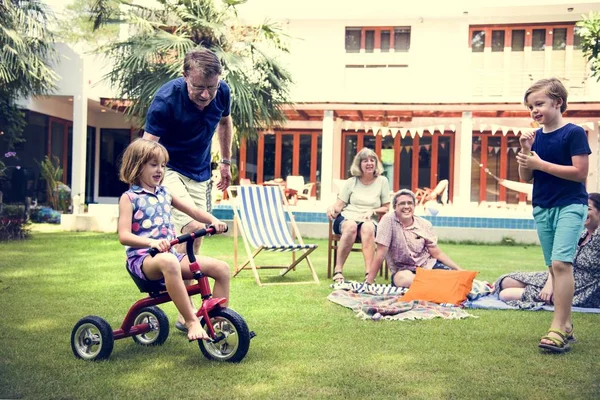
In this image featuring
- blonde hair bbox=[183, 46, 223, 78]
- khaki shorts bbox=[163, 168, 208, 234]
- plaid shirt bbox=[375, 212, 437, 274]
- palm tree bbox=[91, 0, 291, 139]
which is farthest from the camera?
palm tree bbox=[91, 0, 291, 139]

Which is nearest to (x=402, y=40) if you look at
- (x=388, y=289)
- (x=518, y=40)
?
(x=518, y=40)

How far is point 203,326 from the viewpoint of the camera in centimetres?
309

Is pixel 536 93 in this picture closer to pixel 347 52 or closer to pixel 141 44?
pixel 141 44

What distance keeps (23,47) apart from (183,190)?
8241mm

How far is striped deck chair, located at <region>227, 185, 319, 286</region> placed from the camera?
19.9 ft

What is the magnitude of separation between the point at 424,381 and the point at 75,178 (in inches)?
500

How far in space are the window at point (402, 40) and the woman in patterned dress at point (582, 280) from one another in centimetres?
1364

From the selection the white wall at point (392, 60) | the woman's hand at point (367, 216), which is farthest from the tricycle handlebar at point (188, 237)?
the white wall at point (392, 60)

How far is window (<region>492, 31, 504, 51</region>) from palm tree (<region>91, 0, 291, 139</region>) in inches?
322

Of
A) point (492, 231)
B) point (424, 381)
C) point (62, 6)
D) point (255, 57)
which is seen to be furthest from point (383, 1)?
point (62, 6)

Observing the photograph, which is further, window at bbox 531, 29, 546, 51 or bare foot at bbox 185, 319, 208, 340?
window at bbox 531, 29, 546, 51

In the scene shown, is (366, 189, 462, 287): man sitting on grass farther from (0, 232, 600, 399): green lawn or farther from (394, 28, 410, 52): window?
(394, 28, 410, 52): window

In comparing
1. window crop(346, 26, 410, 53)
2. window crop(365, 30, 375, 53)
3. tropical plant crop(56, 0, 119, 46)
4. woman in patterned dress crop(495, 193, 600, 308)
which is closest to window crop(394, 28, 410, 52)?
window crop(346, 26, 410, 53)

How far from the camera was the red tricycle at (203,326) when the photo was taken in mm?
3037
